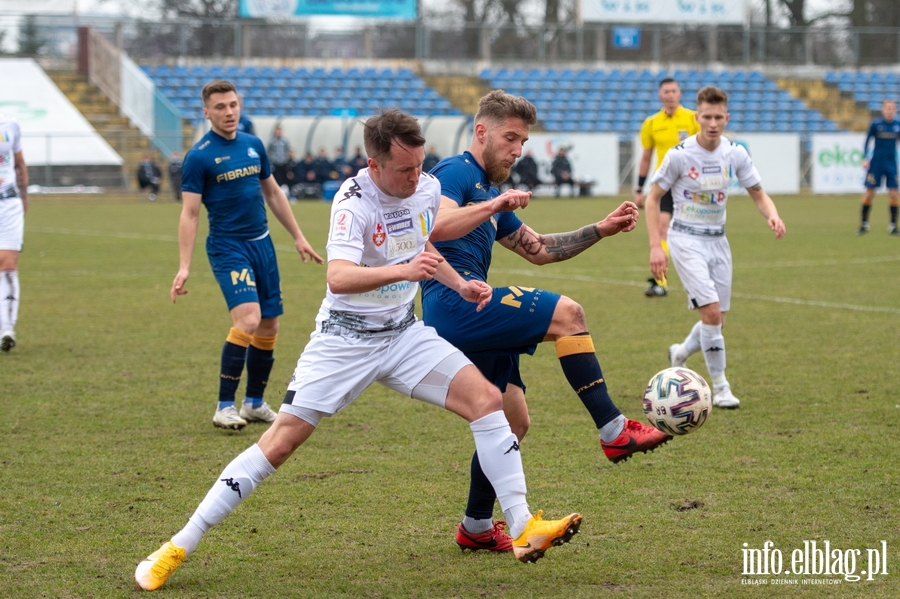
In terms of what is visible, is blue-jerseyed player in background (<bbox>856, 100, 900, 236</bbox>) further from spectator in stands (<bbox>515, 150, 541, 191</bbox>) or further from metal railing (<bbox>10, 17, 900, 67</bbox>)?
metal railing (<bbox>10, 17, 900, 67</bbox>)

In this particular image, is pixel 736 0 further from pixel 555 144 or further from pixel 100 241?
pixel 100 241

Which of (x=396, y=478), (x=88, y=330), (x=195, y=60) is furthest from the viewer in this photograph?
(x=195, y=60)

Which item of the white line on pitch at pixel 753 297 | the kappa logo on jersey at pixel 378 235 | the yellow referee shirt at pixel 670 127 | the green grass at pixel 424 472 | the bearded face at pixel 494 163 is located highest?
the yellow referee shirt at pixel 670 127

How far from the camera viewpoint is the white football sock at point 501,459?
410cm

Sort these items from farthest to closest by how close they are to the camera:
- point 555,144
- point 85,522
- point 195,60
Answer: point 195,60, point 555,144, point 85,522

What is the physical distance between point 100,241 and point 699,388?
55.5 feet

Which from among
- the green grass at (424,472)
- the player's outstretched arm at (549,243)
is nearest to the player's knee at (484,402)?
the green grass at (424,472)

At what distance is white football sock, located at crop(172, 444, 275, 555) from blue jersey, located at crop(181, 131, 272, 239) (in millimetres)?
2943

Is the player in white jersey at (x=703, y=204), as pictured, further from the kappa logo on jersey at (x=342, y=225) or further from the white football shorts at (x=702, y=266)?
the kappa logo on jersey at (x=342, y=225)

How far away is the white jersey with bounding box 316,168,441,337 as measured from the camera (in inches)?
160

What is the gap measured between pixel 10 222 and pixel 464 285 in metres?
6.49

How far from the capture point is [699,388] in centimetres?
496

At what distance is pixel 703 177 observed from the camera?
25.0 feet

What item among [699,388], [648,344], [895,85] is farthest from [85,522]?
[895,85]
